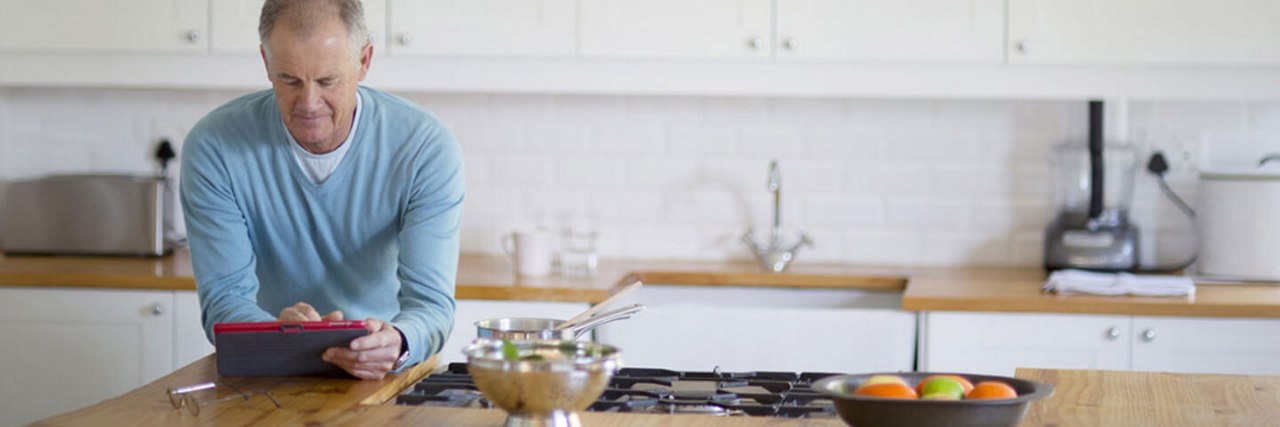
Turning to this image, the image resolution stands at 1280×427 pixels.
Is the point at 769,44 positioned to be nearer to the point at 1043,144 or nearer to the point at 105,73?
the point at 1043,144

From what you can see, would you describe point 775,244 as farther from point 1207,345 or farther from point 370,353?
point 370,353

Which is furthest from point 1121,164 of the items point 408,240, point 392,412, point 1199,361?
point 392,412

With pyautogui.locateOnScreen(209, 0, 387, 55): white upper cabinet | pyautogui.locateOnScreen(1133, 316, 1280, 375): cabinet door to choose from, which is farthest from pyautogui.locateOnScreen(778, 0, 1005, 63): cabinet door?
pyautogui.locateOnScreen(209, 0, 387, 55): white upper cabinet

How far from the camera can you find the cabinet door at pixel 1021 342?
349cm

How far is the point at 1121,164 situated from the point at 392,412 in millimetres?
2632

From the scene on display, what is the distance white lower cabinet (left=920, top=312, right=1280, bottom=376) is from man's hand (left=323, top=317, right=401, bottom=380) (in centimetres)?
161

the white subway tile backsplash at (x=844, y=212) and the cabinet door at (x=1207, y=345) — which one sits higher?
the white subway tile backsplash at (x=844, y=212)

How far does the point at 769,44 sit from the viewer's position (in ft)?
12.6

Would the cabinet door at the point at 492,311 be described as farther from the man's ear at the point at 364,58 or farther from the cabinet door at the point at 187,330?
the man's ear at the point at 364,58

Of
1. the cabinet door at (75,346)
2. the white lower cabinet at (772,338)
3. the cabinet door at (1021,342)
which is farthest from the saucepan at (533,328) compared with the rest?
the cabinet door at (75,346)

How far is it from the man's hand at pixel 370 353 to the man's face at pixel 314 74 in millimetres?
410

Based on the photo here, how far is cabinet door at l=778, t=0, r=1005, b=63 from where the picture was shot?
3809 millimetres

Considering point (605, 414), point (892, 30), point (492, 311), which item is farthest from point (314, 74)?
point (892, 30)

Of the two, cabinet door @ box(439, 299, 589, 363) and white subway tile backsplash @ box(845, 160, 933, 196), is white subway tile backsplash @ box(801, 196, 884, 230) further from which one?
cabinet door @ box(439, 299, 589, 363)
